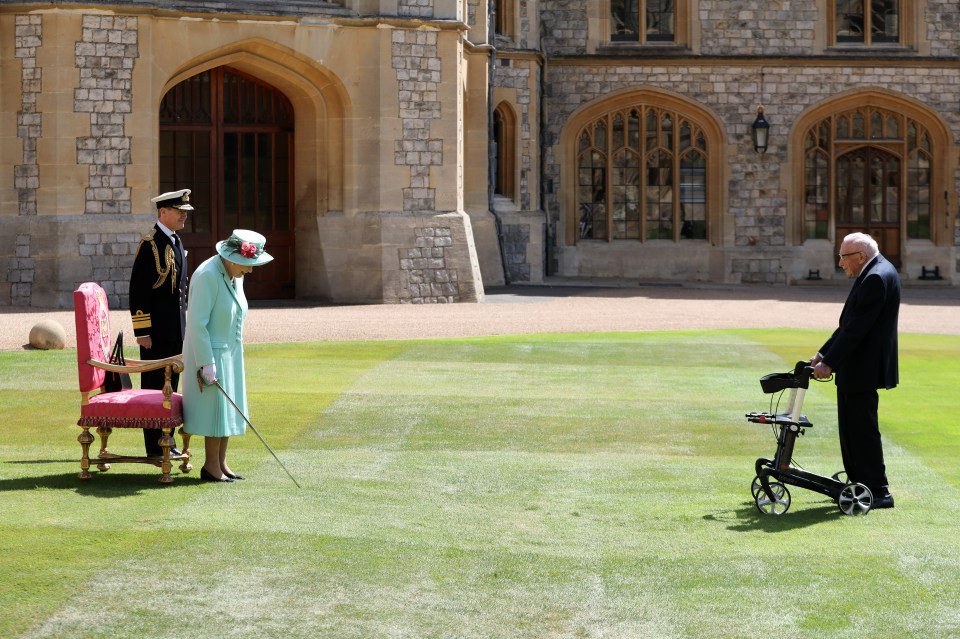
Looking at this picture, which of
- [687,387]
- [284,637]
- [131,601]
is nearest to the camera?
[284,637]

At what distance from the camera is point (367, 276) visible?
65.0 ft

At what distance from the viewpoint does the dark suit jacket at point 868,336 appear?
6.91 meters

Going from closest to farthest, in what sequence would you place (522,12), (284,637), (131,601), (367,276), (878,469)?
(284,637), (131,601), (878,469), (367,276), (522,12)

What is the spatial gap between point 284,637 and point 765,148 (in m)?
22.2

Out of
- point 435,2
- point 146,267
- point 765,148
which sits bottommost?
point 146,267

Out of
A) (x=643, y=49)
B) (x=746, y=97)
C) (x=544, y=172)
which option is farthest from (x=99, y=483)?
(x=746, y=97)

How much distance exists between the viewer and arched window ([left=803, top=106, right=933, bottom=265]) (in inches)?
1044

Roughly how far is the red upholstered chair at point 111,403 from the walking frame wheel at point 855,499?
10.9 feet

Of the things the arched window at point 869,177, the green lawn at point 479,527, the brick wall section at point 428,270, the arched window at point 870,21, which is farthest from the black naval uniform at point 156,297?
the arched window at point 870,21

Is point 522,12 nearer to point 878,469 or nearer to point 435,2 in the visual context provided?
point 435,2

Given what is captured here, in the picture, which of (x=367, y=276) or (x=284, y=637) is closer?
(x=284, y=637)

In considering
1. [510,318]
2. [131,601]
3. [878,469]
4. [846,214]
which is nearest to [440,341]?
[510,318]

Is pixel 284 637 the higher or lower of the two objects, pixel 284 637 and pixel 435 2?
the lower

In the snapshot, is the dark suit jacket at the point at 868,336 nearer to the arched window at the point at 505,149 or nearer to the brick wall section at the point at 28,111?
the brick wall section at the point at 28,111
